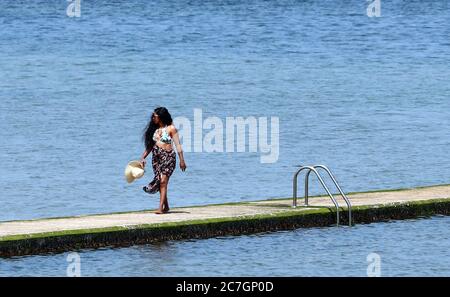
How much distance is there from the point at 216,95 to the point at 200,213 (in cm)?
3621

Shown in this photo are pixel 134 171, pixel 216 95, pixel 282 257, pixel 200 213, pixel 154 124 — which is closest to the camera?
pixel 282 257

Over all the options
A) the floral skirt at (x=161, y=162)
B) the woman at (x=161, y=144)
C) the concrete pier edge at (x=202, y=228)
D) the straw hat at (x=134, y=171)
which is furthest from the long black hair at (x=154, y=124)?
the concrete pier edge at (x=202, y=228)

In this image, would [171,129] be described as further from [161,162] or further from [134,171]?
[134,171]

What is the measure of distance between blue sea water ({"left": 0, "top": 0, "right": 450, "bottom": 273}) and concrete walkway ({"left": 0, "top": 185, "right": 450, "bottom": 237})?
5.33 meters

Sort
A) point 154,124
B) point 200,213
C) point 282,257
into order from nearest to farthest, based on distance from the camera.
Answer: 1. point 282,257
2. point 154,124
3. point 200,213

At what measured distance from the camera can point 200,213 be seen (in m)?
29.2

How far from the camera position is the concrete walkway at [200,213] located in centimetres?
2762

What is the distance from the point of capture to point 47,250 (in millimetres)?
26750

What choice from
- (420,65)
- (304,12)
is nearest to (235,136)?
(420,65)

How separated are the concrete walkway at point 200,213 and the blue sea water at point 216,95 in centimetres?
533

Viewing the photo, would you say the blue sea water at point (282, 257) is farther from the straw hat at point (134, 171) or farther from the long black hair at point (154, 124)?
the long black hair at point (154, 124)

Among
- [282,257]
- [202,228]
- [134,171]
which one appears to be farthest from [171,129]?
[282,257]

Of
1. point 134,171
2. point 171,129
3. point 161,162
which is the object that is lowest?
point 134,171

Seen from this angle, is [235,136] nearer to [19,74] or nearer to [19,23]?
[19,74]
